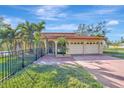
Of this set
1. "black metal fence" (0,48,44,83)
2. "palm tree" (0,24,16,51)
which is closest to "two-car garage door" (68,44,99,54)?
"black metal fence" (0,48,44,83)

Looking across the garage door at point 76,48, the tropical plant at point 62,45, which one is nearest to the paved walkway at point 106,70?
the tropical plant at point 62,45

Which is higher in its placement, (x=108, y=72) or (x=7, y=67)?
(x=7, y=67)

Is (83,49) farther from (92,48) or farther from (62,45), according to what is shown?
(62,45)

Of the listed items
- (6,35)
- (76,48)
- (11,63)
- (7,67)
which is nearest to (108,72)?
(7,67)

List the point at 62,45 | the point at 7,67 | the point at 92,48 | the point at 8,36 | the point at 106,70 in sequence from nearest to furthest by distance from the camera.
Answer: the point at 7,67 < the point at 106,70 < the point at 62,45 < the point at 92,48 < the point at 8,36

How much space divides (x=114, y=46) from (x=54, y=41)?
10593 millimetres

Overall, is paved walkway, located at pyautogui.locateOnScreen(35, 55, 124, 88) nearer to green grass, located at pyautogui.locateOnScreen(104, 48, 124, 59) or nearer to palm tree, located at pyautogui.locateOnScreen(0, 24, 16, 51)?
green grass, located at pyautogui.locateOnScreen(104, 48, 124, 59)

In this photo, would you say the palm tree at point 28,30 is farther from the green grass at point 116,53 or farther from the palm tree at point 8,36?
the green grass at point 116,53

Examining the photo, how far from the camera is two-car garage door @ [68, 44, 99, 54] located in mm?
18227

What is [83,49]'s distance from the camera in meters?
18.5

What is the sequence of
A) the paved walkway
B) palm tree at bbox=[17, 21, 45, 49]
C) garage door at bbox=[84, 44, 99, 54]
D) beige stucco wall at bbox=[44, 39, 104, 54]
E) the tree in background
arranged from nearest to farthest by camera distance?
the paved walkway, beige stucco wall at bbox=[44, 39, 104, 54], garage door at bbox=[84, 44, 99, 54], palm tree at bbox=[17, 21, 45, 49], the tree in background

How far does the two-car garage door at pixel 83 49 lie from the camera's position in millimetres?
18227
